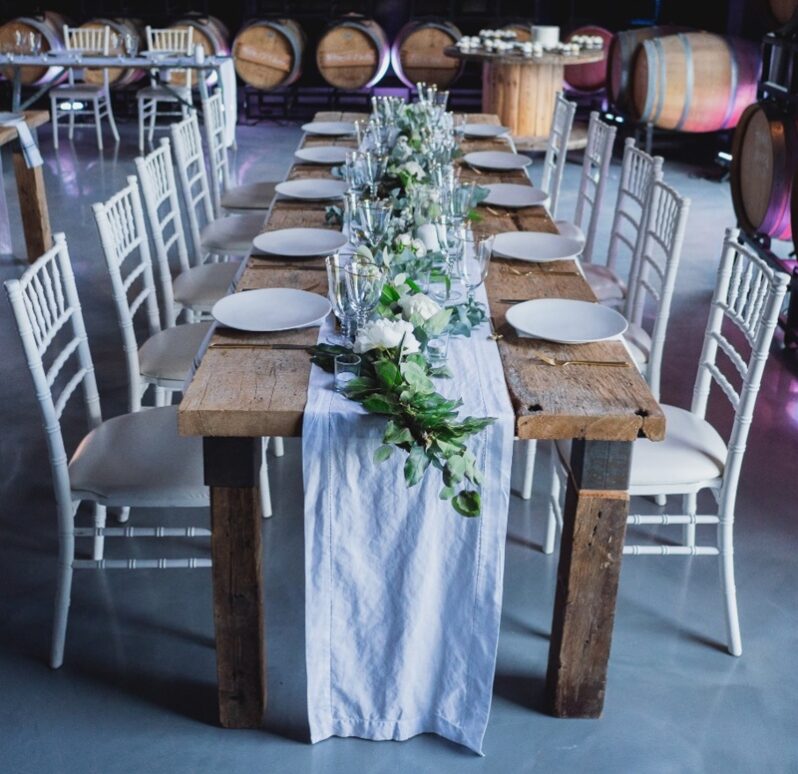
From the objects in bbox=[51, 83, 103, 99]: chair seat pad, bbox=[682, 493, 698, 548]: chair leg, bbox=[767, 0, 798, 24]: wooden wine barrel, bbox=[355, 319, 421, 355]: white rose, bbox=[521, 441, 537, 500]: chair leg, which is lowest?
bbox=[521, 441, 537, 500]: chair leg

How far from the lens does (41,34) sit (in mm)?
7918

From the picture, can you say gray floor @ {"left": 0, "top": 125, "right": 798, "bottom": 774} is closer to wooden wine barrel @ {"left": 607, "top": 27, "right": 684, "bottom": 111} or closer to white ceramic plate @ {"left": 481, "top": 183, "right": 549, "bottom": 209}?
white ceramic plate @ {"left": 481, "top": 183, "right": 549, "bottom": 209}

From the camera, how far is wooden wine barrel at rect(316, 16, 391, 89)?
26.8ft

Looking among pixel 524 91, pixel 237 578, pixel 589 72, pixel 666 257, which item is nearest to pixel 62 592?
pixel 237 578

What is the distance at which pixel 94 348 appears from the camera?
3854 mm

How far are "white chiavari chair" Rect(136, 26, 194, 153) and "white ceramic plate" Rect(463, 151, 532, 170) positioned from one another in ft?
11.6

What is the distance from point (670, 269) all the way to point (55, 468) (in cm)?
159

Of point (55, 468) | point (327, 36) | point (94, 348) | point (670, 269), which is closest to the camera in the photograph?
point (55, 468)

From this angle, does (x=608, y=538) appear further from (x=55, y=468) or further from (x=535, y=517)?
(x=55, y=468)

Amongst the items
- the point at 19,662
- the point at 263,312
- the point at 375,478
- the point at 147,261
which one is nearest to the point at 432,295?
the point at 263,312

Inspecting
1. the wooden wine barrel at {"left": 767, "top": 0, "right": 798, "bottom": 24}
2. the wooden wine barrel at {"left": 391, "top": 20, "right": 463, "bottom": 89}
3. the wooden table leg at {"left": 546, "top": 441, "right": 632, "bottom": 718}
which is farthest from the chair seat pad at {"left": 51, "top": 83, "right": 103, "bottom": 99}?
the wooden table leg at {"left": 546, "top": 441, "right": 632, "bottom": 718}

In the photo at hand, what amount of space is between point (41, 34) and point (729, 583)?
291 inches

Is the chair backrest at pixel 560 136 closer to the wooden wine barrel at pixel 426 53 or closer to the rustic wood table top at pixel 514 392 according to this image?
the rustic wood table top at pixel 514 392

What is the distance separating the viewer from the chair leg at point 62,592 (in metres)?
2.14
